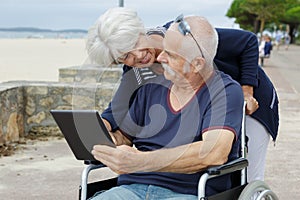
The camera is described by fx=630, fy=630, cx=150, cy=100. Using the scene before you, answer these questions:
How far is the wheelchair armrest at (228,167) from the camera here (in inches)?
109

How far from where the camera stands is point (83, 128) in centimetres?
283

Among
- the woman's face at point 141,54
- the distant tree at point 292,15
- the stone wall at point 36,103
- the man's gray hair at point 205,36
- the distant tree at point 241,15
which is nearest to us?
the man's gray hair at point 205,36

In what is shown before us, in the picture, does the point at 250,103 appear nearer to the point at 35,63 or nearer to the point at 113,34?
the point at 113,34

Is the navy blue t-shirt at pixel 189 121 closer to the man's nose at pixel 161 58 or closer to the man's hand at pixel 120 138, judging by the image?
the man's hand at pixel 120 138

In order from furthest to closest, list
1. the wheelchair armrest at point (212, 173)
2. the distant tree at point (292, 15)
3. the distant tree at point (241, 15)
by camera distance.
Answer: the distant tree at point (292, 15), the distant tree at point (241, 15), the wheelchair armrest at point (212, 173)

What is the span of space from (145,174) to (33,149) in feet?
13.8

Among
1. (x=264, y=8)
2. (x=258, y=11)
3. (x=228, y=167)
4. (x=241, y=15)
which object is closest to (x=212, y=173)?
(x=228, y=167)

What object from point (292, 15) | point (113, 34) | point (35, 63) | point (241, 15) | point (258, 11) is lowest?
point (292, 15)

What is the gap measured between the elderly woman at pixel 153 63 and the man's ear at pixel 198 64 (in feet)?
0.13

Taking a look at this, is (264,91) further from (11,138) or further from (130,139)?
(11,138)

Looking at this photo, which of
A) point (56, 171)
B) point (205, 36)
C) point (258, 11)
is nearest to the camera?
point (205, 36)

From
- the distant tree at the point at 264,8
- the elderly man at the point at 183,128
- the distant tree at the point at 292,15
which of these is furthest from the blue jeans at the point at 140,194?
the distant tree at the point at 292,15

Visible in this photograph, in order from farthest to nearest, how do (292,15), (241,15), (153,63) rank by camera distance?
(292,15)
(241,15)
(153,63)

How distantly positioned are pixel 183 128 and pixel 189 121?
4 cm
